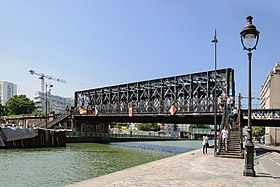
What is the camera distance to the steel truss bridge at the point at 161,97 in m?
51.1

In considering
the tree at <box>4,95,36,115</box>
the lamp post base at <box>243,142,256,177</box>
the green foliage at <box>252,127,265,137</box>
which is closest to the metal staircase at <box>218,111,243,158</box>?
the lamp post base at <box>243,142,256,177</box>

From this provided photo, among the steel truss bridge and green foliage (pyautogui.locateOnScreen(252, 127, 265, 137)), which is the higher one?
the steel truss bridge

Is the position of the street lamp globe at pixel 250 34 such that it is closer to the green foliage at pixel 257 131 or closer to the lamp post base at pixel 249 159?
the lamp post base at pixel 249 159

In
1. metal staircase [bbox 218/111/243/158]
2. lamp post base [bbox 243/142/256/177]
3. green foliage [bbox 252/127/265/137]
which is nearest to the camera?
lamp post base [bbox 243/142/256/177]

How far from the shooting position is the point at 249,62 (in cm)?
1630

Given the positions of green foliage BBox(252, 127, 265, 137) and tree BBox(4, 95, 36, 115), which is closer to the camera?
green foliage BBox(252, 127, 265, 137)

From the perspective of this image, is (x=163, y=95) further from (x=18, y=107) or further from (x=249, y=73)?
(x=18, y=107)

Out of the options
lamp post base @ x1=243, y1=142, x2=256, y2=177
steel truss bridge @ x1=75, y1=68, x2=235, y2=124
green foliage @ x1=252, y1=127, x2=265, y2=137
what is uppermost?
steel truss bridge @ x1=75, y1=68, x2=235, y2=124

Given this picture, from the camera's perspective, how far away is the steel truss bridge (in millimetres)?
51094

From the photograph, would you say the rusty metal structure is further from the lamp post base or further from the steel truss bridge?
the lamp post base

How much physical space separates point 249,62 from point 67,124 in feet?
235

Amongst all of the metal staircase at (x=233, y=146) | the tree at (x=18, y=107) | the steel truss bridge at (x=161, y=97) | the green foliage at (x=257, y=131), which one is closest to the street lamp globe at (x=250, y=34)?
the metal staircase at (x=233, y=146)

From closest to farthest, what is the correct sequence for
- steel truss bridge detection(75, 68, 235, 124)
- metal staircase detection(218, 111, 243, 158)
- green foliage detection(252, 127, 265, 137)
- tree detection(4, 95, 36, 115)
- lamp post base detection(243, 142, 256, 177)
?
lamp post base detection(243, 142, 256, 177)
metal staircase detection(218, 111, 243, 158)
steel truss bridge detection(75, 68, 235, 124)
green foliage detection(252, 127, 265, 137)
tree detection(4, 95, 36, 115)

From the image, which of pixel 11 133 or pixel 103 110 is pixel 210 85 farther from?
pixel 11 133
